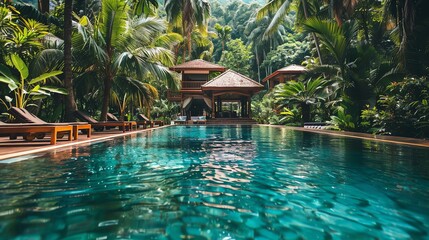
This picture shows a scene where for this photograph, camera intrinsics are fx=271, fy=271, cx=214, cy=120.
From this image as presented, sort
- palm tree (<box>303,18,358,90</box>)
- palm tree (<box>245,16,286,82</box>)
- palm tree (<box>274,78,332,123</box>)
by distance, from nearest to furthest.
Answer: palm tree (<box>303,18,358,90</box>) < palm tree (<box>274,78,332,123</box>) < palm tree (<box>245,16,286,82</box>)

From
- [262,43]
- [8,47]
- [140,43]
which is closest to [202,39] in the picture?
[262,43]

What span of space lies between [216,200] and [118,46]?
11315mm

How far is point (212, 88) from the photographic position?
23.3 meters

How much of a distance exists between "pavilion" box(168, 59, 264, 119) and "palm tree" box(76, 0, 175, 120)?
10508mm

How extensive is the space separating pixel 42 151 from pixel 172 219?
177 inches

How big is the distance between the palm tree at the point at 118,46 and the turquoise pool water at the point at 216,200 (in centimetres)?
795

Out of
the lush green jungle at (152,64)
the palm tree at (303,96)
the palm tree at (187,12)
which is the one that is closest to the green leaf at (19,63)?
the lush green jungle at (152,64)

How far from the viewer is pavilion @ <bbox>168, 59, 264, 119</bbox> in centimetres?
2367

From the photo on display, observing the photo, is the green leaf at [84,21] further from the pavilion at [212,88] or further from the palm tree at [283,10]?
the palm tree at [283,10]

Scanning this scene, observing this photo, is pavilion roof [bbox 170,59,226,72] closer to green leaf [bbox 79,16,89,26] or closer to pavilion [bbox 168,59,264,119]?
pavilion [bbox 168,59,264,119]

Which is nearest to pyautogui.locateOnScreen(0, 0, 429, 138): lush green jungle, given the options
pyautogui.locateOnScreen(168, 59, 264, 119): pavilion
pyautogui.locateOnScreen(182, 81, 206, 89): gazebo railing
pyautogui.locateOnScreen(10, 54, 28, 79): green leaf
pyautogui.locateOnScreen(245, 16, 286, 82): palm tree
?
pyautogui.locateOnScreen(10, 54, 28, 79): green leaf

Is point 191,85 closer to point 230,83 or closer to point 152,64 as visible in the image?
point 230,83

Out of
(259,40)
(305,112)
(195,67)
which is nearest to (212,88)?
(195,67)

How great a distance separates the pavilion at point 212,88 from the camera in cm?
2367
